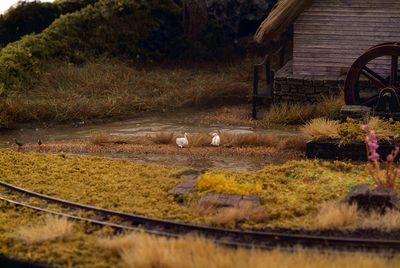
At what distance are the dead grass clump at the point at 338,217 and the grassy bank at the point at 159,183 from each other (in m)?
0.14

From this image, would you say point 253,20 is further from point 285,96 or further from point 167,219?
point 167,219

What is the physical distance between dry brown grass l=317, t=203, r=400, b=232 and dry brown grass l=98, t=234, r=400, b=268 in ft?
3.26

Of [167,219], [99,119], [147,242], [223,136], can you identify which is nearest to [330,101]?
[223,136]

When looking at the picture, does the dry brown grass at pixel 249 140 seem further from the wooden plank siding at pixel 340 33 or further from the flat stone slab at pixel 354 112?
the wooden plank siding at pixel 340 33

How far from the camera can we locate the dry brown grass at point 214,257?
7660 mm

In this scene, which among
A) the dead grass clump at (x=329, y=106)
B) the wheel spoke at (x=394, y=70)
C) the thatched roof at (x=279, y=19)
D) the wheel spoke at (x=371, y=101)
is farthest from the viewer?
the thatched roof at (x=279, y=19)

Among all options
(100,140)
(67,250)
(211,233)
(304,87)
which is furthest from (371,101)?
(67,250)

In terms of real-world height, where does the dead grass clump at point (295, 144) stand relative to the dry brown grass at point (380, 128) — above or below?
below

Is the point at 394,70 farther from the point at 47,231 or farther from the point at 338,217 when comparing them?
the point at 47,231

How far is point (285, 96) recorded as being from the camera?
20234 millimetres

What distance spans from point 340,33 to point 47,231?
13278 millimetres

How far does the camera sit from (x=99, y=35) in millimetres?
27016

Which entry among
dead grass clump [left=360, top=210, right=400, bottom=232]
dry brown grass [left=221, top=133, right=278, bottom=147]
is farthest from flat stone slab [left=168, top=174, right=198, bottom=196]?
dry brown grass [left=221, top=133, right=278, bottom=147]

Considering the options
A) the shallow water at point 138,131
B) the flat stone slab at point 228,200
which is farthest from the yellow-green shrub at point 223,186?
the shallow water at point 138,131
